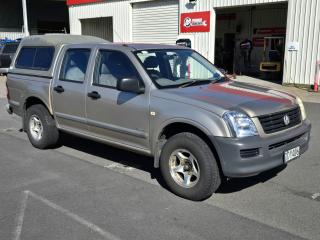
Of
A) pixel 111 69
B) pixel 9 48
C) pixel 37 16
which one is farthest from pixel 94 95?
pixel 37 16

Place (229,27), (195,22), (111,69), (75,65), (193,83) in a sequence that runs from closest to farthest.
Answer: (193,83) < (111,69) < (75,65) < (195,22) < (229,27)

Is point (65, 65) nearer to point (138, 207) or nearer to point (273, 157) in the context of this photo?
point (138, 207)

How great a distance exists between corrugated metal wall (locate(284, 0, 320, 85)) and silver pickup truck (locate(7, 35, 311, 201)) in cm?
956

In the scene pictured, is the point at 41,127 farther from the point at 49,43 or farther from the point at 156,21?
the point at 156,21

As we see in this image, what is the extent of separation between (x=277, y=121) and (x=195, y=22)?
558 inches

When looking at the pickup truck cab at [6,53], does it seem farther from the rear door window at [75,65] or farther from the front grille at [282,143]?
the front grille at [282,143]

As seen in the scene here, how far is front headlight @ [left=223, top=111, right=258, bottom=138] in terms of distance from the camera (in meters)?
4.09

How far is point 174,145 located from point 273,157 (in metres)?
1.11

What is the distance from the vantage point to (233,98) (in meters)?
4.51

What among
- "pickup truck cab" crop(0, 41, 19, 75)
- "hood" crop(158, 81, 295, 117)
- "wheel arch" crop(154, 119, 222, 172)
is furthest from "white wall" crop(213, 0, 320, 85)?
"pickup truck cab" crop(0, 41, 19, 75)

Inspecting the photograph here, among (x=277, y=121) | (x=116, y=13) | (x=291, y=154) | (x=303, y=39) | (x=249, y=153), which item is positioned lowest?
(x=291, y=154)

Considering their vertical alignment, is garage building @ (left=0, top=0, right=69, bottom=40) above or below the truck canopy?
above

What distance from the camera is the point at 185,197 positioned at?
4539 mm

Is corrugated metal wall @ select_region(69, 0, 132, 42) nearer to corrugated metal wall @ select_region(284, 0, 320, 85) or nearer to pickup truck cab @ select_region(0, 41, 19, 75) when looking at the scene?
pickup truck cab @ select_region(0, 41, 19, 75)
